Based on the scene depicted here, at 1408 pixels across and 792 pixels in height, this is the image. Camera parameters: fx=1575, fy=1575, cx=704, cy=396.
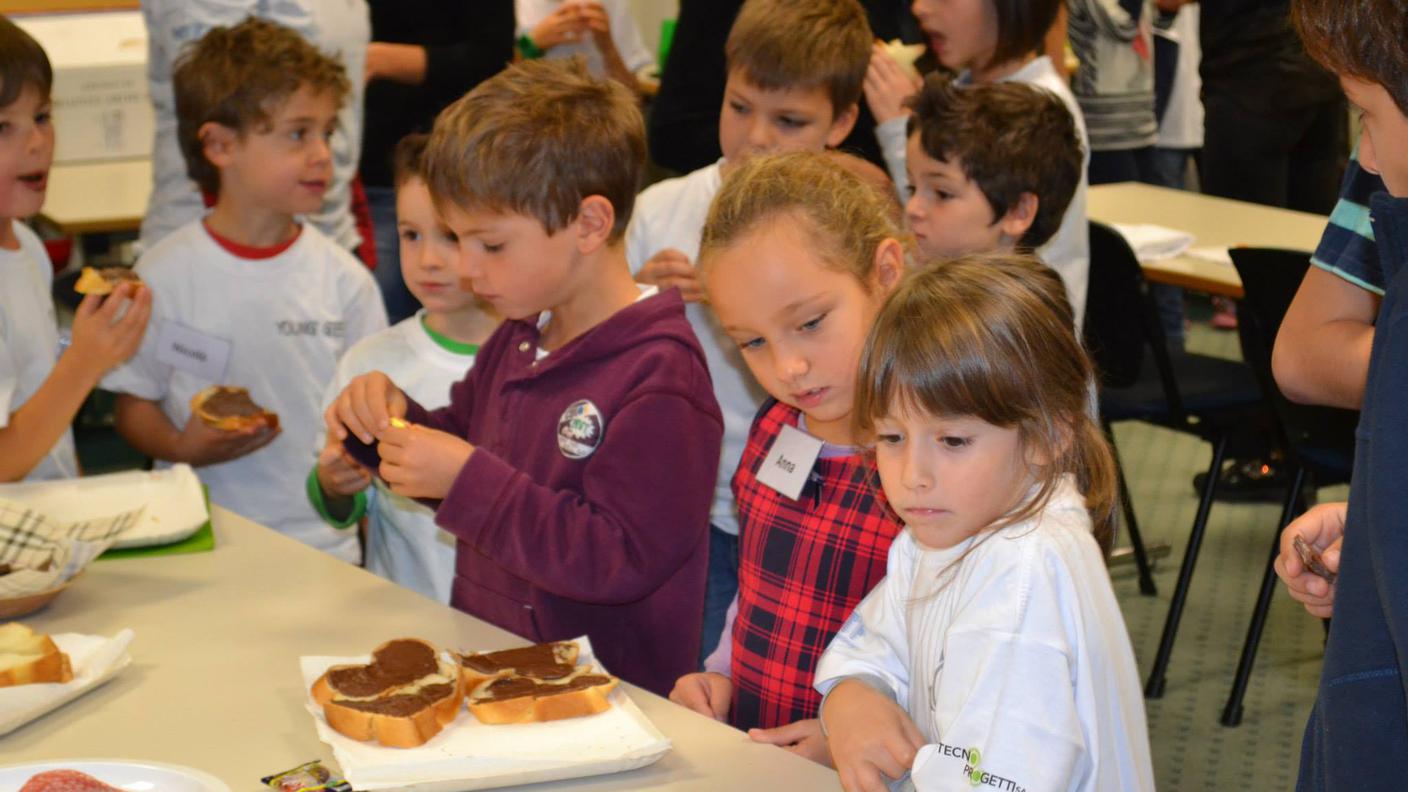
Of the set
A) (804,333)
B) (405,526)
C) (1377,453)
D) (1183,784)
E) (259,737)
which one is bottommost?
(1183,784)

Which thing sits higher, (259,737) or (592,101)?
(592,101)

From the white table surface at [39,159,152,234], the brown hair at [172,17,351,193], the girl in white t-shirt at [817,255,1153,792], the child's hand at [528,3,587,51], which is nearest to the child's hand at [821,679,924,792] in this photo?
the girl in white t-shirt at [817,255,1153,792]

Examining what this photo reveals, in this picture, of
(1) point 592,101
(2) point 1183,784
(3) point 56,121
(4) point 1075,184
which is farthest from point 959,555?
(3) point 56,121

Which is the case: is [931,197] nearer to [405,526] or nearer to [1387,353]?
[405,526]

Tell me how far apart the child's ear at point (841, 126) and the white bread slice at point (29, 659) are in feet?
5.55

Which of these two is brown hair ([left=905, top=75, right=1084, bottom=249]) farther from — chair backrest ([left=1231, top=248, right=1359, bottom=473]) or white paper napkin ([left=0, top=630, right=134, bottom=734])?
white paper napkin ([left=0, top=630, right=134, bottom=734])

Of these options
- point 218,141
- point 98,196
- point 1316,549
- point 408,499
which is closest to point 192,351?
point 218,141

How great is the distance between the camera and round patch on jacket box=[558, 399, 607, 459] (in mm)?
2059

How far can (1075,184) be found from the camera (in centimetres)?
287

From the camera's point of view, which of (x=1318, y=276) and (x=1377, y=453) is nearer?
(x=1377, y=453)

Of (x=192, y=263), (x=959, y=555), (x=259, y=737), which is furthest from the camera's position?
(x=192, y=263)

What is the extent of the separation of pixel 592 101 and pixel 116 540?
2.98 ft

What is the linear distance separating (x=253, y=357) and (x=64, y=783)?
1.73m

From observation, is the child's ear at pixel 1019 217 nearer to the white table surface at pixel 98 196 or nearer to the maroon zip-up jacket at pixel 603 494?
the maroon zip-up jacket at pixel 603 494
